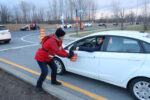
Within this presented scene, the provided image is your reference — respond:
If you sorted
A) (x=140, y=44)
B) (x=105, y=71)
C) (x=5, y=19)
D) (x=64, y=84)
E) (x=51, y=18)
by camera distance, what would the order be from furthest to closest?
1. (x=51, y=18)
2. (x=5, y=19)
3. (x=64, y=84)
4. (x=105, y=71)
5. (x=140, y=44)

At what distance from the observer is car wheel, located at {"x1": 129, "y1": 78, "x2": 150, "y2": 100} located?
263 centimetres

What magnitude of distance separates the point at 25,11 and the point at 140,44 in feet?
214

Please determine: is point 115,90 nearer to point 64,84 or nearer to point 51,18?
point 64,84

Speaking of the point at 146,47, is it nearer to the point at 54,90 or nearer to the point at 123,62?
the point at 123,62

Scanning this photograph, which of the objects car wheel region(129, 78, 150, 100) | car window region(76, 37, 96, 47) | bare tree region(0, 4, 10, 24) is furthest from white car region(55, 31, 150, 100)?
bare tree region(0, 4, 10, 24)

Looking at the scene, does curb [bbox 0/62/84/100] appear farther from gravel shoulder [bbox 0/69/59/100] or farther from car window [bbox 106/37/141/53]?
car window [bbox 106/37/141/53]

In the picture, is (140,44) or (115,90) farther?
(115,90)

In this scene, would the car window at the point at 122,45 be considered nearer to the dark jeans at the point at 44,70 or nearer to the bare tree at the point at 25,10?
the dark jeans at the point at 44,70

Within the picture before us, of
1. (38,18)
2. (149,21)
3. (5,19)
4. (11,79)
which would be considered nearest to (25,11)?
(38,18)

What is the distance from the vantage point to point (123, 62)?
110 inches

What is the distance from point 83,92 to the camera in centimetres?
324

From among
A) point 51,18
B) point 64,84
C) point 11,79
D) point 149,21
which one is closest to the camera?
point 64,84

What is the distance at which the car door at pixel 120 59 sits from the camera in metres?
2.69

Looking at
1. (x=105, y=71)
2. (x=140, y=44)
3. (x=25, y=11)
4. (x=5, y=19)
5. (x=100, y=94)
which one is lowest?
(x=100, y=94)
